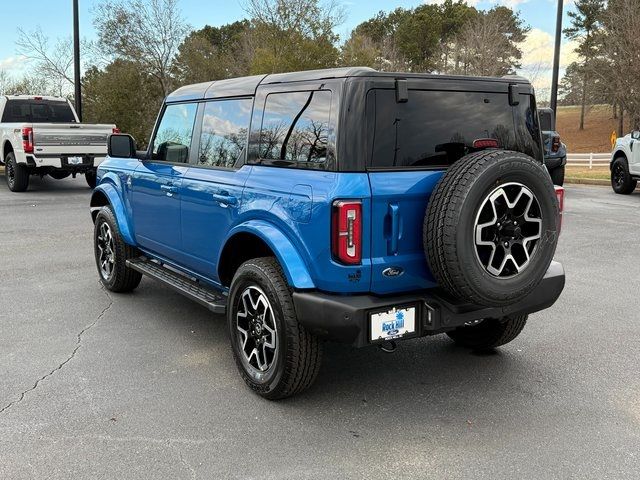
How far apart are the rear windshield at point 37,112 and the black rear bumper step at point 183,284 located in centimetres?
1147

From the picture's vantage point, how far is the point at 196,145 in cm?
462

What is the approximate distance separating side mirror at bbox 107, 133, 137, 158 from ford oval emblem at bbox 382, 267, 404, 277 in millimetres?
3107

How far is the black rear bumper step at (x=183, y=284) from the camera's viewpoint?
4197mm

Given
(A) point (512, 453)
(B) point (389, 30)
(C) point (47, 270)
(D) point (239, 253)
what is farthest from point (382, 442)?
(B) point (389, 30)

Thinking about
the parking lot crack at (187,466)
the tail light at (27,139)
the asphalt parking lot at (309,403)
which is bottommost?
the parking lot crack at (187,466)

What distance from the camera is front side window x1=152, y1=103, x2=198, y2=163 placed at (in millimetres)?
4781

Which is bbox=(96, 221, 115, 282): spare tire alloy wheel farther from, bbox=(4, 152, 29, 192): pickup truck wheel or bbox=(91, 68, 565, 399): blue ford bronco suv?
bbox=(4, 152, 29, 192): pickup truck wheel

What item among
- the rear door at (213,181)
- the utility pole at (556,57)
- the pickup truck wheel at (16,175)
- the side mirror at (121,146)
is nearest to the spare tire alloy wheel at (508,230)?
the rear door at (213,181)

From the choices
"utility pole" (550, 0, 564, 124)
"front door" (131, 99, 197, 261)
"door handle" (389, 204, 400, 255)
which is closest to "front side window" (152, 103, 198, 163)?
"front door" (131, 99, 197, 261)

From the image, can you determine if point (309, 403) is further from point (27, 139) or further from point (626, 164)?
point (626, 164)

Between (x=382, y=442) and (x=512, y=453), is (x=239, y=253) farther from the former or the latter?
(x=512, y=453)

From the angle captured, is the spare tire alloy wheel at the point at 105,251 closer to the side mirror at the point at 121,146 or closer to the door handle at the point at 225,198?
the side mirror at the point at 121,146

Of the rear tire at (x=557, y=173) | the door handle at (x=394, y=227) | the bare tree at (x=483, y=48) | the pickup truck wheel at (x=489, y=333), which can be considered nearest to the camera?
the door handle at (x=394, y=227)

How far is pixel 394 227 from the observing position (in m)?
3.27
